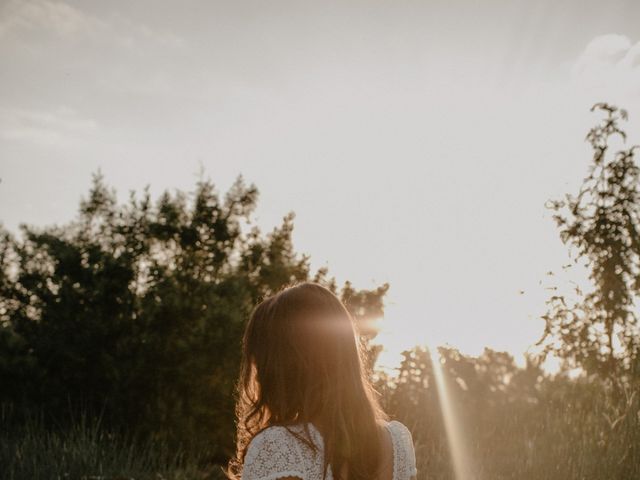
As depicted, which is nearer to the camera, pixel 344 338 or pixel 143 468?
pixel 344 338

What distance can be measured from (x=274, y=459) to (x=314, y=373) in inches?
11.5

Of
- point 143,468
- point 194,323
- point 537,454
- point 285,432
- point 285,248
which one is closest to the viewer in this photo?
point 285,432

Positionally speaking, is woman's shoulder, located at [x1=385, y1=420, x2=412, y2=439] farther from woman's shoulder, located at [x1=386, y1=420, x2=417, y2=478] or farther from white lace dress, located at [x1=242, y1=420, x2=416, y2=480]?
white lace dress, located at [x1=242, y1=420, x2=416, y2=480]

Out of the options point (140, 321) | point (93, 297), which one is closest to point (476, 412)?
point (140, 321)

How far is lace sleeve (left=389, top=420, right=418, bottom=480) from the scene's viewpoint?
229 centimetres

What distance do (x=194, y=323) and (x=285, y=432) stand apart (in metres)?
6.26

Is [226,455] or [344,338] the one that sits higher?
[344,338]

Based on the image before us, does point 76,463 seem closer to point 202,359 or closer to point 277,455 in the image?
point 202,359

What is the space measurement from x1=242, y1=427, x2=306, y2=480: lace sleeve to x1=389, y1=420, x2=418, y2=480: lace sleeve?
1.49 ft

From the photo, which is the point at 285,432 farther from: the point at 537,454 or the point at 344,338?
the point at 537,454

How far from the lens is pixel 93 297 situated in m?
8.45

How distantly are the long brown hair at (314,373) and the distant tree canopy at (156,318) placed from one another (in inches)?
214

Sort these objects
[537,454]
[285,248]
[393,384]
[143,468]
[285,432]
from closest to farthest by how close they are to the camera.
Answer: [285,432] → [537,454] → [143,468] → [393,384] → [285,248]

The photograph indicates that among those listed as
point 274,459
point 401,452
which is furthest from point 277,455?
point 401,452
